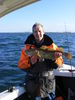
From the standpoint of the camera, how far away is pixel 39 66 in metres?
4.22

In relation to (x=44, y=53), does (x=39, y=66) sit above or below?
below

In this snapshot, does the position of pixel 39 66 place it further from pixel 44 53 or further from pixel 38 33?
pixel 38 33

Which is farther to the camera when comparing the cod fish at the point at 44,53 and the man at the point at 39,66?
the man at the point at 39,66

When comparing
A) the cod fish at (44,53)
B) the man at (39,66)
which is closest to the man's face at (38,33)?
the man at (39,66)

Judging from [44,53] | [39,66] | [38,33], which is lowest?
[39,66]

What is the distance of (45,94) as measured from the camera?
14.3 ft

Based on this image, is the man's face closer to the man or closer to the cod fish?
the man

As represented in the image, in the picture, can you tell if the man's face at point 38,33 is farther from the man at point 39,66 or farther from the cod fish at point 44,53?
the cod fish at point 44,53

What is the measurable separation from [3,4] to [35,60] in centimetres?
183

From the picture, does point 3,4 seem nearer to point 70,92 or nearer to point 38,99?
point 38,99

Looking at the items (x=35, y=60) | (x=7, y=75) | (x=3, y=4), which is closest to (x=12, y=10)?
(x=3, y=4)

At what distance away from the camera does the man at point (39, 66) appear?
13.8 ft

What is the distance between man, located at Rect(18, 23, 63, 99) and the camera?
4.20 meters

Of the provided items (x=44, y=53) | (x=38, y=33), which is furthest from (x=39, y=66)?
(x=38, y=33)
